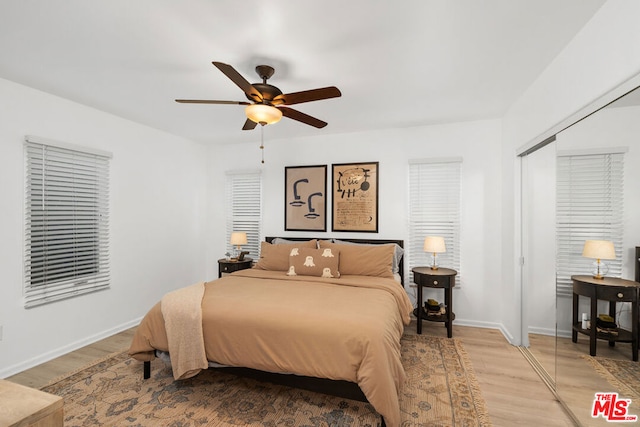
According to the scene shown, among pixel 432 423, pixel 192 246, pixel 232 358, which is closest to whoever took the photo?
pixel 432 423

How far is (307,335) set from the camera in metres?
2.10

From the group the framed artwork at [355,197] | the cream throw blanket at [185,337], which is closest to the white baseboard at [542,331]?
the framed artwork at [355,197]

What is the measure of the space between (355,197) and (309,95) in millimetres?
2286

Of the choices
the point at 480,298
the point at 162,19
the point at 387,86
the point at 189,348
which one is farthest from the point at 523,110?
the point at 189,348

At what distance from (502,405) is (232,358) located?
2.05 m

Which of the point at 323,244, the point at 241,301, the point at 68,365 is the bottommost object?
the point at 68,365

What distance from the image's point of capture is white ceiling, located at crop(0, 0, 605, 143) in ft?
5.97

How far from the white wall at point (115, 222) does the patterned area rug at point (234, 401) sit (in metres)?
0.73

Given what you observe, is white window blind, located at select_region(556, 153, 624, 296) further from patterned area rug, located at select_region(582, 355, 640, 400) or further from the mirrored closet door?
patterned area rug, located at select_region(582, 355, 640, 400)

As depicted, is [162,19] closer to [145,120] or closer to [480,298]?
[145,120]

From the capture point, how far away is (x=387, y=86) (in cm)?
288

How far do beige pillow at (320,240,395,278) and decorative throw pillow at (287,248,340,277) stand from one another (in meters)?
0.11

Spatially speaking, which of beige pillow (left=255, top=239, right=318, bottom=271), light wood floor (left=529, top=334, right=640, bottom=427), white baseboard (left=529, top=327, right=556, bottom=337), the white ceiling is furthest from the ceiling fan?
white baseboard (left=529, top=327, right=556, bottom=337)

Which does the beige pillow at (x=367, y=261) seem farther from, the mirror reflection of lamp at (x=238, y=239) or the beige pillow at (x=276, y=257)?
the mirror reflection of lamp at (x=238, y=239)
